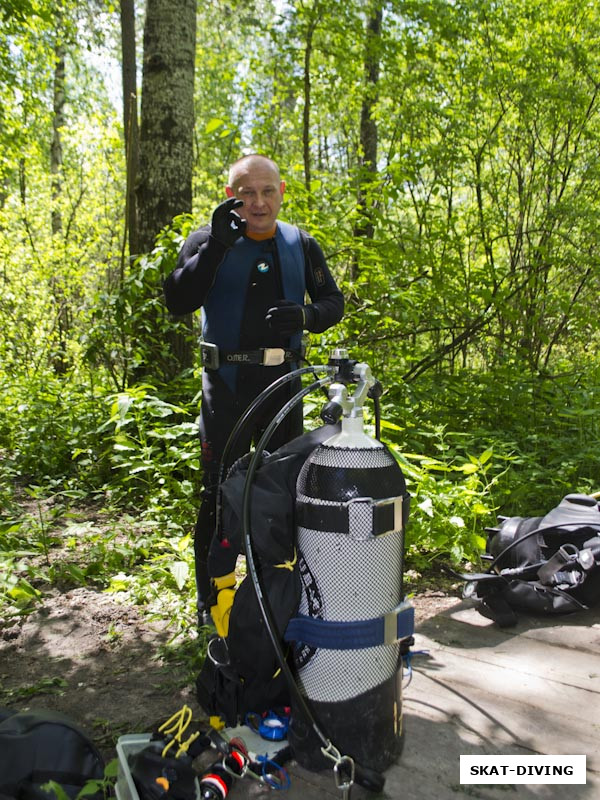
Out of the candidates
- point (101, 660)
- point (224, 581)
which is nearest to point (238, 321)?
point (224, 581)

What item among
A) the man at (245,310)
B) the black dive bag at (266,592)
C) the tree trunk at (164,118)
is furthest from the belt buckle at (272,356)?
the tree trunk at (164,118)

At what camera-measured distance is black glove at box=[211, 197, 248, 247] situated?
8.20 feet

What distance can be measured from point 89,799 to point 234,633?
594mm

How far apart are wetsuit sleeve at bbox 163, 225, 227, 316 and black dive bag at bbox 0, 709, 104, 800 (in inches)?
65.6

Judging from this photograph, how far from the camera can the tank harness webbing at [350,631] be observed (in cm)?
181

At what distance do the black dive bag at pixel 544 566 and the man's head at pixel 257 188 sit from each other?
1.90 metres

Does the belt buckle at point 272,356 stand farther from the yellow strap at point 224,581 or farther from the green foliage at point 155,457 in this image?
the green foliage at point 155,457

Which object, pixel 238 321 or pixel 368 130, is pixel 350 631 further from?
pixel 368 130

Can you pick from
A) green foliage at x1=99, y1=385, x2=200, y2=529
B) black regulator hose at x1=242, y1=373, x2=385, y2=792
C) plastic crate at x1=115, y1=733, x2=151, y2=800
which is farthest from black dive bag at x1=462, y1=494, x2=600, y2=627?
green foliage at x1=99, y1=385, x2=200, y2=529

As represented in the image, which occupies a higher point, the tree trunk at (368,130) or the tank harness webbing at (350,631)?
the tree trunk at (368,130)

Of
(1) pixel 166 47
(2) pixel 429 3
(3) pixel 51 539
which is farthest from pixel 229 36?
(3) pixel 51 539

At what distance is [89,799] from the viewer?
166 centimetres

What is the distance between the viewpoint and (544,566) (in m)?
3.09

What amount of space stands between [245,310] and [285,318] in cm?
28
